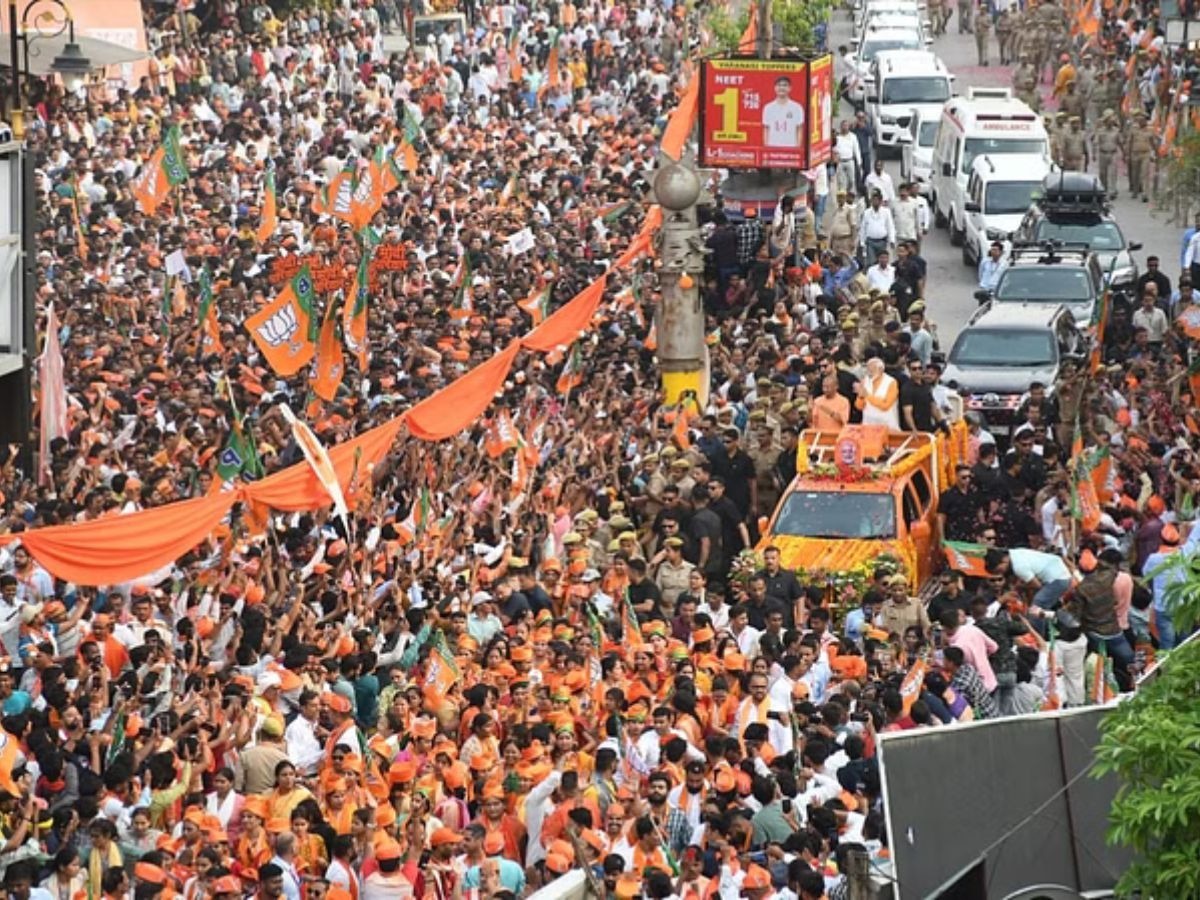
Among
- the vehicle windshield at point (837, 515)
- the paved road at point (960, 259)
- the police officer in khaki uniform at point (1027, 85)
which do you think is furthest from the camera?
the police officer in khaki uniform at point (1027, 85)

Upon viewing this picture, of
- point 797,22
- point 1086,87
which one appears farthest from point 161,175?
point 797,22

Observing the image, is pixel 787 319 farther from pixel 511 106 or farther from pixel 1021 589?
pixel 511 106

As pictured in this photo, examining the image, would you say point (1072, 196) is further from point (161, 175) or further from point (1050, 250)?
point (161, 175)

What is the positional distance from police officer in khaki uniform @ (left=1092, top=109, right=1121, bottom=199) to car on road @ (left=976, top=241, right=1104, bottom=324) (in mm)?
9273

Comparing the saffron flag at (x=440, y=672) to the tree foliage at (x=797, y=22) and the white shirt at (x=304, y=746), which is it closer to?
the white shirt at (x=304, y=746)

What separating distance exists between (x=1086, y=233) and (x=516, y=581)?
44.1 ft

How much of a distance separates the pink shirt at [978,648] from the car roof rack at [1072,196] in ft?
47.2

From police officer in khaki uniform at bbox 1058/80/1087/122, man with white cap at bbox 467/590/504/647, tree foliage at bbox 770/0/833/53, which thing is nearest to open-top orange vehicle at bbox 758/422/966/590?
man with white cap at bbox 467/590/504/647

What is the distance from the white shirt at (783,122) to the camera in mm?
33156

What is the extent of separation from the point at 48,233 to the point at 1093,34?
20.9m

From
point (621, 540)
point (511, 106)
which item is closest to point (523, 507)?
point (621, 540)

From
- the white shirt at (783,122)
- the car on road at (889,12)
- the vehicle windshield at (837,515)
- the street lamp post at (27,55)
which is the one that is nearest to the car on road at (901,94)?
the car on road at (889,12)

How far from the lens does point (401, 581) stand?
68.8 feet

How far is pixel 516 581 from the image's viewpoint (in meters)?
20.9
